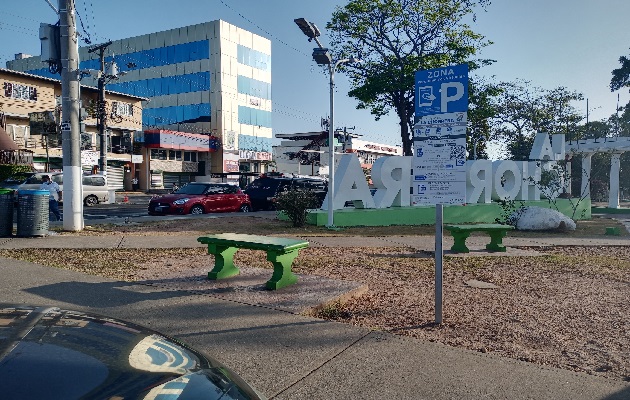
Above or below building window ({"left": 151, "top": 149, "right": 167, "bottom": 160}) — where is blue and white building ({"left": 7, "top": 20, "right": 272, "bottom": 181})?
above

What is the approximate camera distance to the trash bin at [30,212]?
10.6m

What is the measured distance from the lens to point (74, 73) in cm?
1184

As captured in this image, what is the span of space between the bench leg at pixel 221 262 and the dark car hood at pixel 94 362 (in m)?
4.21

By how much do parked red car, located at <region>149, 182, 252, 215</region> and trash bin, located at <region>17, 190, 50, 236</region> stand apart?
6922 mm

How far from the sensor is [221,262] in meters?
6.61

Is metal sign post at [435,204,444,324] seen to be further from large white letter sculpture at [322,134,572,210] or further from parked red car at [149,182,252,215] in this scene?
parked red car at [149,182,252,215]

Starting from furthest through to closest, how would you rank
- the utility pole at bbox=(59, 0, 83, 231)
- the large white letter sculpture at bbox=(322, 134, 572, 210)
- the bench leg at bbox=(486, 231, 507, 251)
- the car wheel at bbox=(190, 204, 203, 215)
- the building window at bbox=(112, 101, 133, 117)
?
the building window at bbox=(112, 101, 133, 117)
the car wheel at bbox=(190, 204, 203, 215)
the large white letter sculpture at bbox=(322, 134, 572, 210)
the utility pole at bbox=(59, 0, 83, 231)
the bench leg at bbox=(486, 231, 507, 251)

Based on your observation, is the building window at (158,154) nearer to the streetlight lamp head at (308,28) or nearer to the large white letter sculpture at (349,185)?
the large white letter sculpture at (349,185)

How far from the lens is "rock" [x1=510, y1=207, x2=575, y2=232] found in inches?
608

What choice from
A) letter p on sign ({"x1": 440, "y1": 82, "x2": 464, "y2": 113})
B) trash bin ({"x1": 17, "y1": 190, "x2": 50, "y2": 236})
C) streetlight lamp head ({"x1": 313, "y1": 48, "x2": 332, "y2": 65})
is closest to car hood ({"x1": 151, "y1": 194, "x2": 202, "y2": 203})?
trash bin ({"x1": 17, "y1": 190, "x2": 50, "y2": 236})

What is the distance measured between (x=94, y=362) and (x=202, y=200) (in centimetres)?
1716

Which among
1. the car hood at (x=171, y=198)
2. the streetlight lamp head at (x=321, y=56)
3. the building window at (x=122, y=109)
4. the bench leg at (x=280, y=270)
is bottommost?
the bench leg at (x=280, y=270)

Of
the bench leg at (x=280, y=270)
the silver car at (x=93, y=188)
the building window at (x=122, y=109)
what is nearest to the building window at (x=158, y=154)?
the building window at (x=122, y=109)

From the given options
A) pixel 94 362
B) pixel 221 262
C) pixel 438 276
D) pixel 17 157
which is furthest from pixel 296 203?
pixel 17 157
